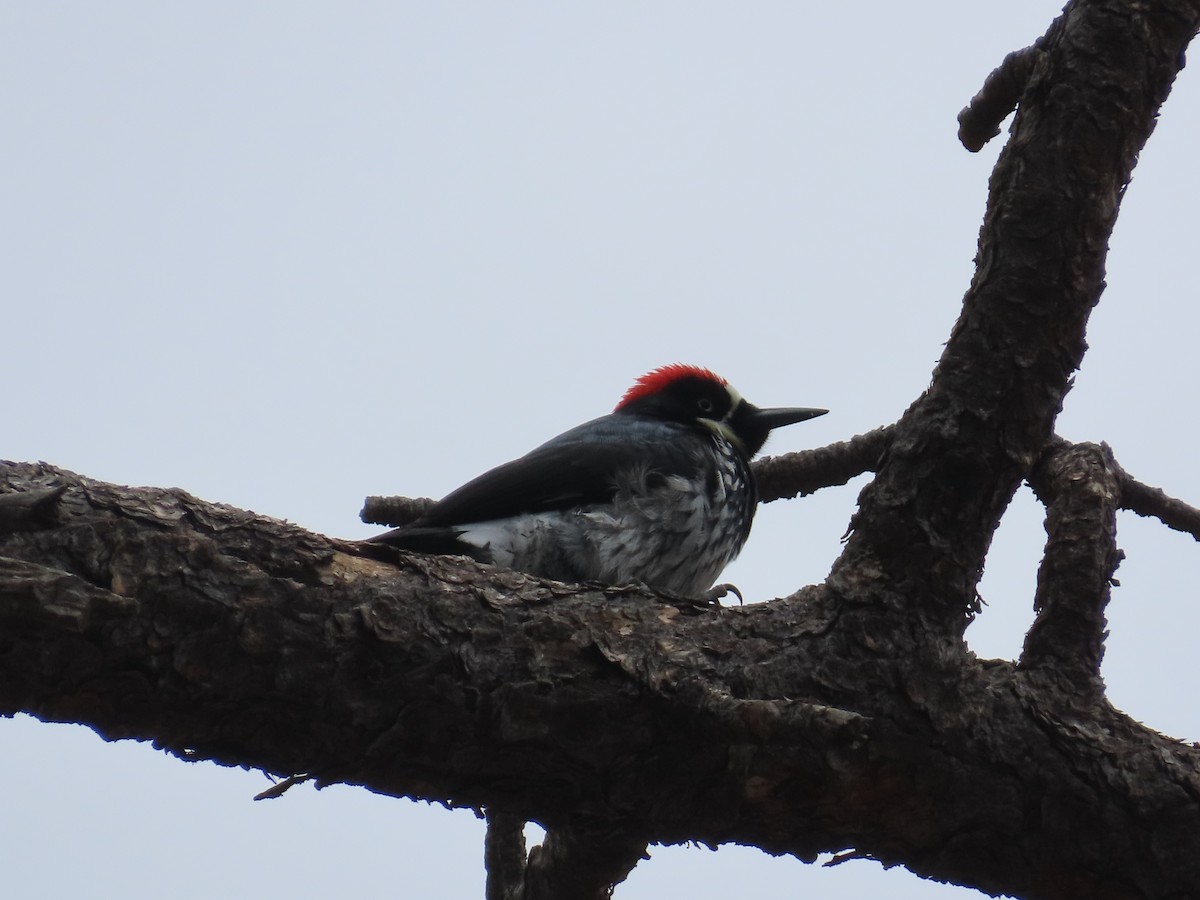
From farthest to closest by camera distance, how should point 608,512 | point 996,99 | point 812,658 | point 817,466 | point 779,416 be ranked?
point 779,416 < point 817,466 < point 608,512 < point 996,99 < point 812,658

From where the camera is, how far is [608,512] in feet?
12.8

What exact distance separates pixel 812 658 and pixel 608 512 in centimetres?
142

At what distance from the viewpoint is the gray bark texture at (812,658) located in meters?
2.28

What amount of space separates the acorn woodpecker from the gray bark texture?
1138mm

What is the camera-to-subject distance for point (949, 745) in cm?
247

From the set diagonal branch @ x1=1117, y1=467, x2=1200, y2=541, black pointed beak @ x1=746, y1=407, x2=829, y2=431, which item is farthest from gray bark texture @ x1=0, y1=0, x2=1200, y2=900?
black pointed beak @ x1=746, y1=407, x2=829, y2=431

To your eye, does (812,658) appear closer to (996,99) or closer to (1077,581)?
(1077,581)

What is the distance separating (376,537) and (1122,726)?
7.10ft

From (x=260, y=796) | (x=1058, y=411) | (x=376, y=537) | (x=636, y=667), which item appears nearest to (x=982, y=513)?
(x=1058, y=411)

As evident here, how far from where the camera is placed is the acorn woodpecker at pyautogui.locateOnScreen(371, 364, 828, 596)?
12.4 ft

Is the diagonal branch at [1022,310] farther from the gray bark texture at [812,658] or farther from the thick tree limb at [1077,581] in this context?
the thick tree limb at [1077,581]

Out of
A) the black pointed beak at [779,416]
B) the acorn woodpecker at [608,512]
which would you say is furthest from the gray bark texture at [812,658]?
the black pointed beak at [779,416]

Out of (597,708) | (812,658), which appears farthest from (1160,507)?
(597,708)

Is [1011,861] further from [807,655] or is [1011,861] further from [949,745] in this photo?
[807,655]
